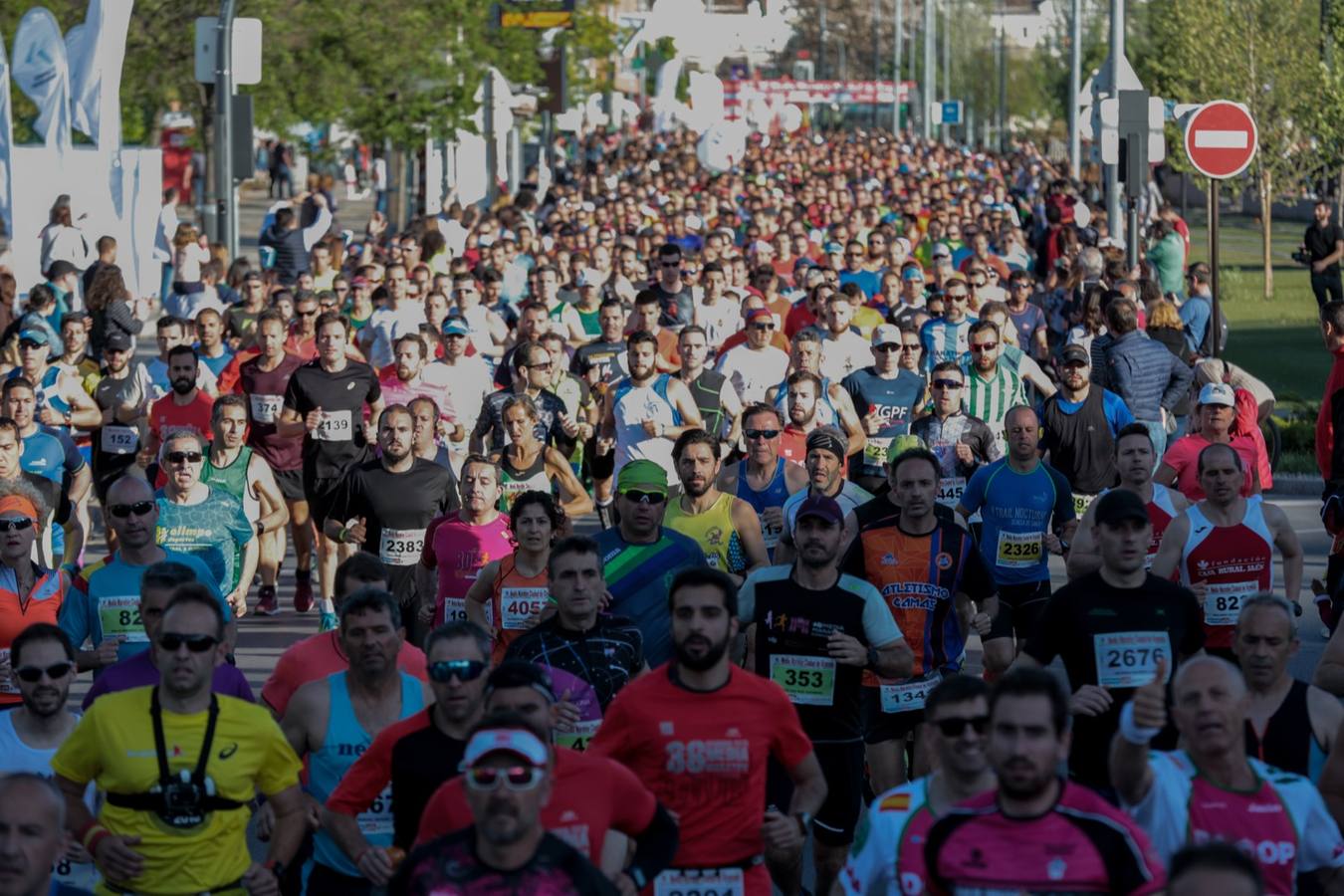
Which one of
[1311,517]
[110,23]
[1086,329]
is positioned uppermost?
[110,23]

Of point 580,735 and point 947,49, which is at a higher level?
point 947,49

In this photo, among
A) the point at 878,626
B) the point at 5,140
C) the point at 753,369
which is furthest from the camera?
the point at 5,140

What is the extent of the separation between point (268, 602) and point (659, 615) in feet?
19.3

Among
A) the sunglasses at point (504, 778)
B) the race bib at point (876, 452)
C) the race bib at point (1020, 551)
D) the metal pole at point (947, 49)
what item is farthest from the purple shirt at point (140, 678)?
the metal pole at point (947, 49)

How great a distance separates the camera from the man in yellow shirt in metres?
6.54

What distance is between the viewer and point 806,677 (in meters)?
8.43

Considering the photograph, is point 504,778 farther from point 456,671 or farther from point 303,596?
point 303,596

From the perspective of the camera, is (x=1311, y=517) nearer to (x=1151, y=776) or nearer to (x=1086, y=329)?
(x=1086, y=329)

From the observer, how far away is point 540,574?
363 inches

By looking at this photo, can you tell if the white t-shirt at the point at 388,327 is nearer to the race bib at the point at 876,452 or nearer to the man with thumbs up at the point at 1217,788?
the race bib at the point at 876,452

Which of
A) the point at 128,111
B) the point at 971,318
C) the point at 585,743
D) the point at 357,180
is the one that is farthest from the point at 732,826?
the point at 357,180

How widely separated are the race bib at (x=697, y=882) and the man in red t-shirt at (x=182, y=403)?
7.66m

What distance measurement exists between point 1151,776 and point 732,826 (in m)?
1.25

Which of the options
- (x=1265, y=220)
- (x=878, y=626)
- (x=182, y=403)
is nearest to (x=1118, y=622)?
(x=878, y=626)
